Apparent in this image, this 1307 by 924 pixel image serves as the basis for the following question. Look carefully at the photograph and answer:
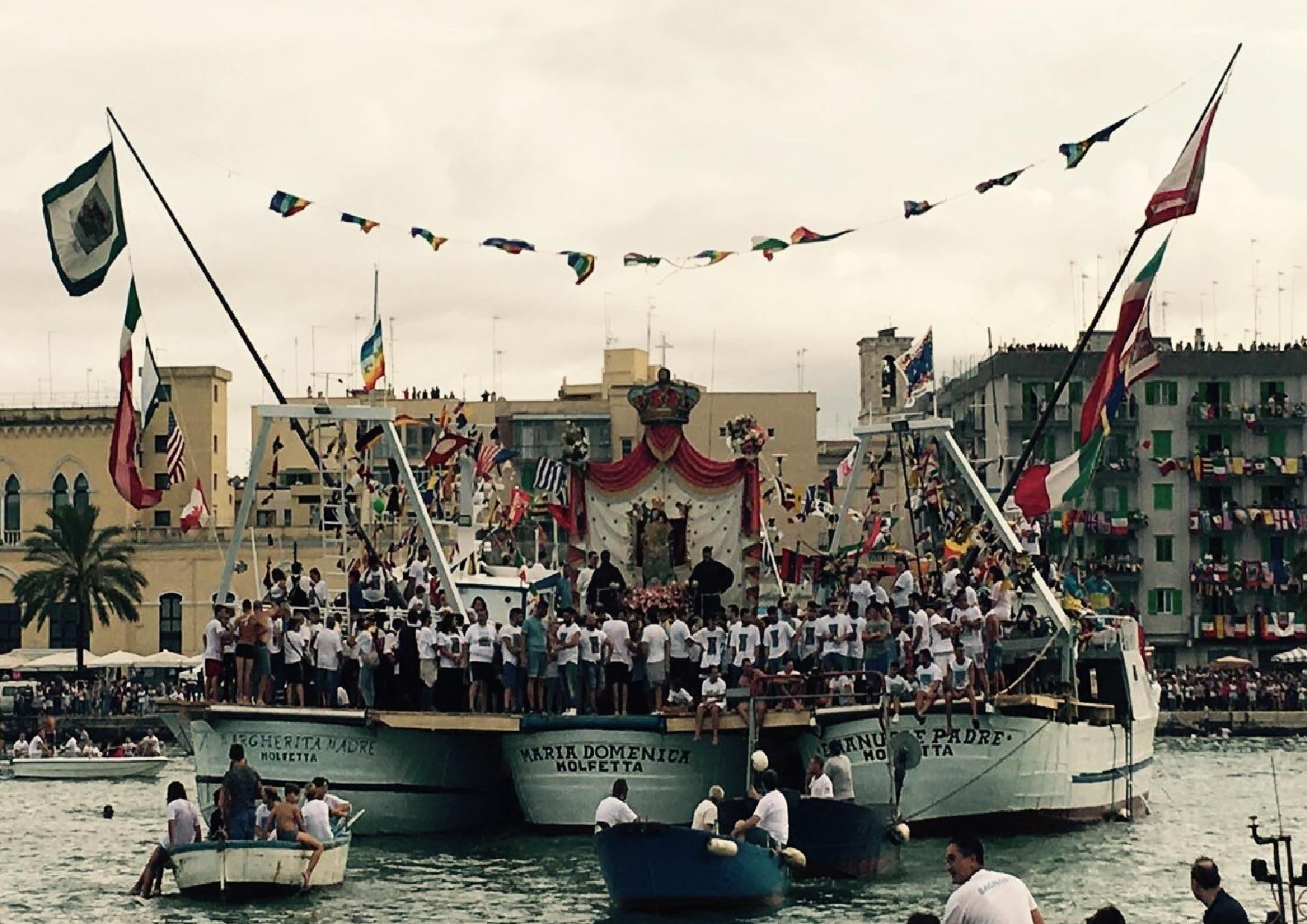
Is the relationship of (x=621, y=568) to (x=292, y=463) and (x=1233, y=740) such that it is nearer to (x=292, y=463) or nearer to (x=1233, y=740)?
(x=1233, y=740)

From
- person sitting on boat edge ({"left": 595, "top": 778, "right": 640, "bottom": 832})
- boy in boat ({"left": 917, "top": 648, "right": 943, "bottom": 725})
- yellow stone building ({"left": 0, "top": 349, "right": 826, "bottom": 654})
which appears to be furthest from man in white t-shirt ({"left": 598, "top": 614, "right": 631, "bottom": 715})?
yellow stone building ({"left": 0, "top": 349, "right": 826, "bottom": 654})

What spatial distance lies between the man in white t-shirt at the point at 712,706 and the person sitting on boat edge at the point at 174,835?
806cm

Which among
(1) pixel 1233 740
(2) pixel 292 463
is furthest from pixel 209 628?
(2) pixel 292 463

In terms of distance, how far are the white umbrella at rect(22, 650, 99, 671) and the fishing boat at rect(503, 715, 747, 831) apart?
189 feet

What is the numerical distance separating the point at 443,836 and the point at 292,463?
8266cm

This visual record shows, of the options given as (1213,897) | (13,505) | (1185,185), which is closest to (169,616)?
(13,505)

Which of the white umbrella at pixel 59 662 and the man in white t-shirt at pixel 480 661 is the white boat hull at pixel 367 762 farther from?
the white umbrella at pixel 59 662

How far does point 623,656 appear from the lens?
43125 millimetres

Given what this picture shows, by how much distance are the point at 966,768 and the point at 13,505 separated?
261 ft

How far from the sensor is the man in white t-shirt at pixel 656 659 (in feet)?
141

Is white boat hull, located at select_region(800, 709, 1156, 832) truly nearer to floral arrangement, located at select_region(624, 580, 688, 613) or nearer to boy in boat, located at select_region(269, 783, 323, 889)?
floral arrangement, located at select_region(624, 580, 688, 613)

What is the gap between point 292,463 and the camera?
126125 millimetres

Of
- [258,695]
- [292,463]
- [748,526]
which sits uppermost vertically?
[292,463]

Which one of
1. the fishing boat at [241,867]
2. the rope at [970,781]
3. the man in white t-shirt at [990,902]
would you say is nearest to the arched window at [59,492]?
the rope at [970,781]
